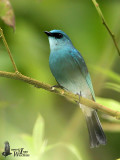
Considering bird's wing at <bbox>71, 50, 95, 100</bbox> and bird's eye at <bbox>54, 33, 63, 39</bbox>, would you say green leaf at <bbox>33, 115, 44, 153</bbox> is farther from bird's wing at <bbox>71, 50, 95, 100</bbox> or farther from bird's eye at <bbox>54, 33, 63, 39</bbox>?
bird's eye at <bbox>54, 33, 63, 39</bbox>

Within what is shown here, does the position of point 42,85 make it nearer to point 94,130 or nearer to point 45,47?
point 45,47

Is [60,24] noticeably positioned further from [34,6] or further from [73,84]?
[73,84]

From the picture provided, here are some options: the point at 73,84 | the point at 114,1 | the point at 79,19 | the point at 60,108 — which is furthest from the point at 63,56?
the point at 60,108

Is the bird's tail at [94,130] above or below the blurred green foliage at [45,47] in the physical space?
below

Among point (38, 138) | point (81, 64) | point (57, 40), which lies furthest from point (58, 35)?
point (38, 138)

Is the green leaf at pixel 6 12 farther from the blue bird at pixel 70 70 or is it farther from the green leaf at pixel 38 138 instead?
the blue bird at pixel 70 70

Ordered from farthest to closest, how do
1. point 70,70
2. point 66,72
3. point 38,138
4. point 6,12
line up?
point 70,70 < point 66,72 < point 38,138 < point 6,12

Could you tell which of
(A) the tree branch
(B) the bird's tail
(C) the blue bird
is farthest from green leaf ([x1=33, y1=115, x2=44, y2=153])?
(C) the blue bird

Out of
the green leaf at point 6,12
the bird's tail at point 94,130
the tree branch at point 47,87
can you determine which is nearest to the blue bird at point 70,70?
the bird's tail at point 94,130
